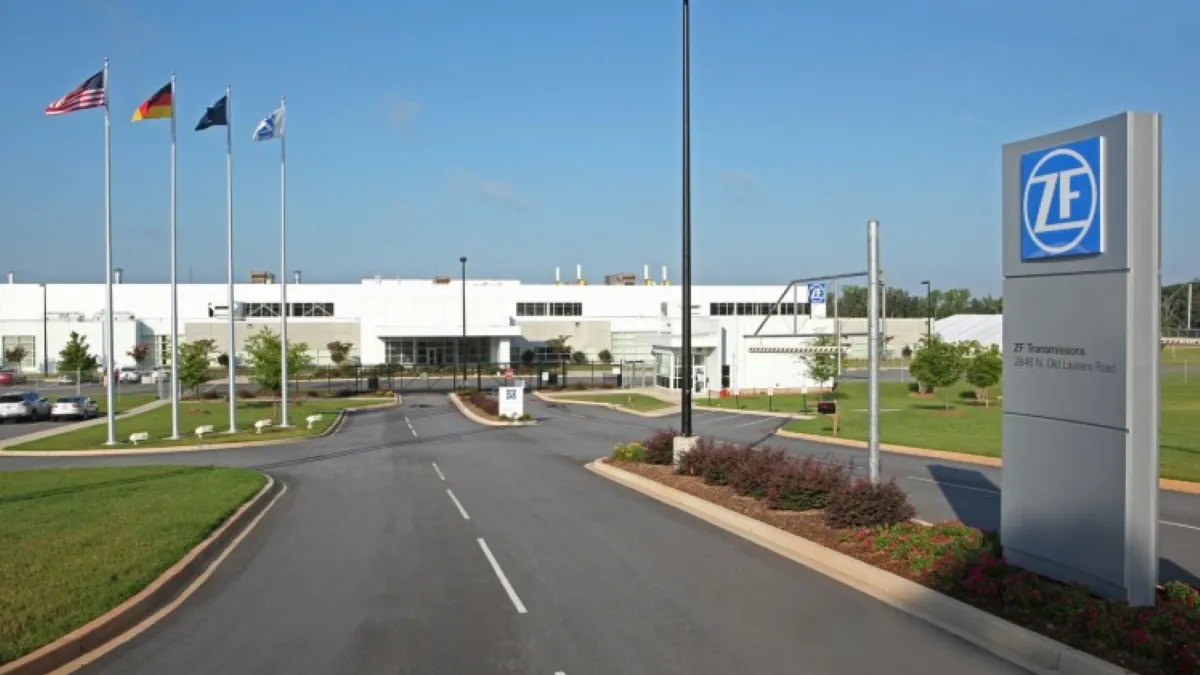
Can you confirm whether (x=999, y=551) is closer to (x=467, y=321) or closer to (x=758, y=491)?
(x=758, y=491)

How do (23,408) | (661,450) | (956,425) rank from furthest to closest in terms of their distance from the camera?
(23,408) < (956,425) < (661,450)

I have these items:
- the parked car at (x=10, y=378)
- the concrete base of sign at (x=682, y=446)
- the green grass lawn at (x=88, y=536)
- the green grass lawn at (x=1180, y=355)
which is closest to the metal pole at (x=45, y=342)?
the parked car at (x=10, y=378)

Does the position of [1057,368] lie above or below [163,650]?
above

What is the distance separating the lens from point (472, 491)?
21016 mm

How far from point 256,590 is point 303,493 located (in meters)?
10.4

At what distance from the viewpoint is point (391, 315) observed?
301ft

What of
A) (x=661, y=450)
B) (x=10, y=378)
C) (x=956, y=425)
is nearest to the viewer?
(x=661, y=450)

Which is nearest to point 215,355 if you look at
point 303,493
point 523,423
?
point 523,423

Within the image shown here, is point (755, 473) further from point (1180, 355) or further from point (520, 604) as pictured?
point (1180, 355)

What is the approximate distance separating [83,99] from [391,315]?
206 feet

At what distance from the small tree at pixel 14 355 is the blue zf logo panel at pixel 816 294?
86.6m

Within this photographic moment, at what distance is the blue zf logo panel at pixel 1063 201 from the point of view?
30.2ft

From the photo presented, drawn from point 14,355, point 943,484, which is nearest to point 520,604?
point 943,484

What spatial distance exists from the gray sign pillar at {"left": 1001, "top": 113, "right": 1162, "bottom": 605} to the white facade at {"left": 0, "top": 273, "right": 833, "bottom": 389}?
68.1 metres
